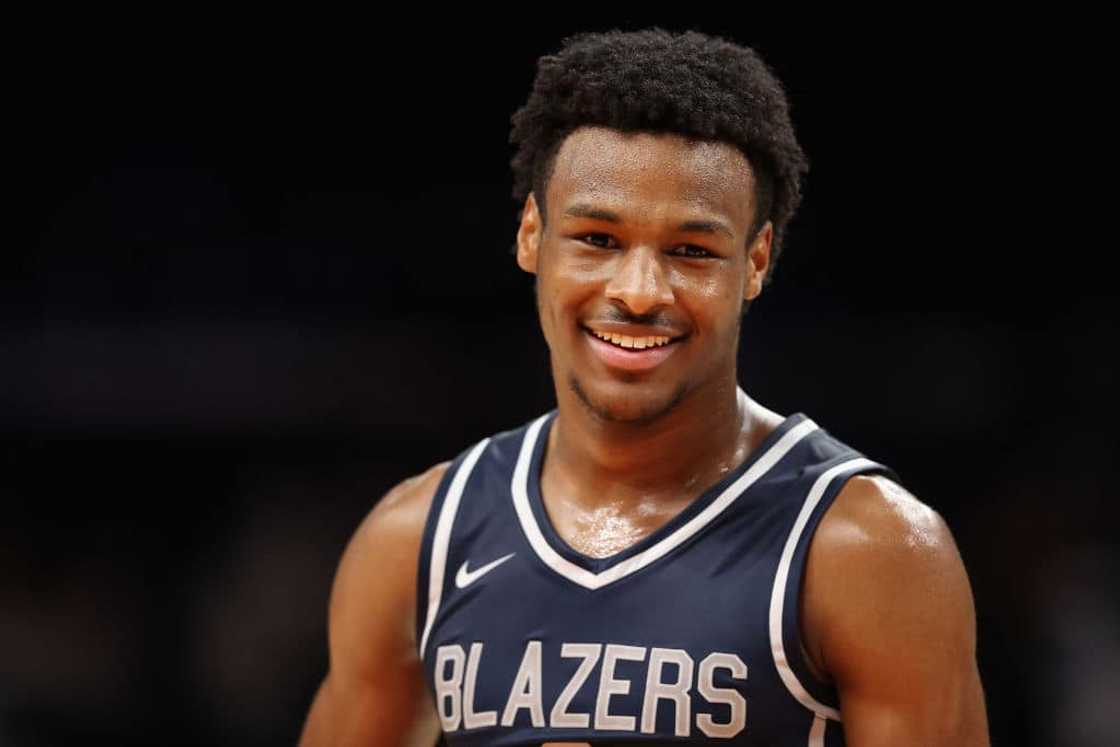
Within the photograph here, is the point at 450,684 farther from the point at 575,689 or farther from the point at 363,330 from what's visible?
the point at 363,330

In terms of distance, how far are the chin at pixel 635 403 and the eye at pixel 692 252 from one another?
172 mm

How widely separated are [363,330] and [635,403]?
2882 mm

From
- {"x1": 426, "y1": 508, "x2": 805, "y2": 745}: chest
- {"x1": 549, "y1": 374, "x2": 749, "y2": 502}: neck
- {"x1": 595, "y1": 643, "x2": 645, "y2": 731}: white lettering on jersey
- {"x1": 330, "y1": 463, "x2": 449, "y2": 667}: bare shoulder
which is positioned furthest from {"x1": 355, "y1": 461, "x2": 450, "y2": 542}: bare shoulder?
{"x1": 595, "y1": 643, "x2": 645, "y2": 731}: white lettering on jersey

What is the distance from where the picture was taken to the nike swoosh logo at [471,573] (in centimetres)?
233

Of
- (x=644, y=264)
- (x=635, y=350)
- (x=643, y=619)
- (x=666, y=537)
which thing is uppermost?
(x=644, y=264)

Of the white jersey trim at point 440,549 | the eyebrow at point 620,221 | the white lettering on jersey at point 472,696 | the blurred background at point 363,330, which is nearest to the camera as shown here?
the eyebrow at point 620,221

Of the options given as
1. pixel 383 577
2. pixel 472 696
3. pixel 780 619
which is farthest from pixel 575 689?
pixel 383 577

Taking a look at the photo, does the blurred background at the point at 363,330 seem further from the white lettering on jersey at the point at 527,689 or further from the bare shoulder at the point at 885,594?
the bare shoulder at the point at 885,594

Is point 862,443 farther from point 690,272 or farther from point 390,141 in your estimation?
point 690,272

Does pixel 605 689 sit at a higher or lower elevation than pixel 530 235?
lower

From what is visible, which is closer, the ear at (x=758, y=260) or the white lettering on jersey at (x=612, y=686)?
the white lettering on jersey at (x=612, y=686)

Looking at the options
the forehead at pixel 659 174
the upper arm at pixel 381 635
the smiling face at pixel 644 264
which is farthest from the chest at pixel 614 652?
the forehead at pixel 659 174

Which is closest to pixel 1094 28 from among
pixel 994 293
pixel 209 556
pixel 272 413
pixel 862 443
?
pixel 994 293

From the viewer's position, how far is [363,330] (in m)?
5.01
